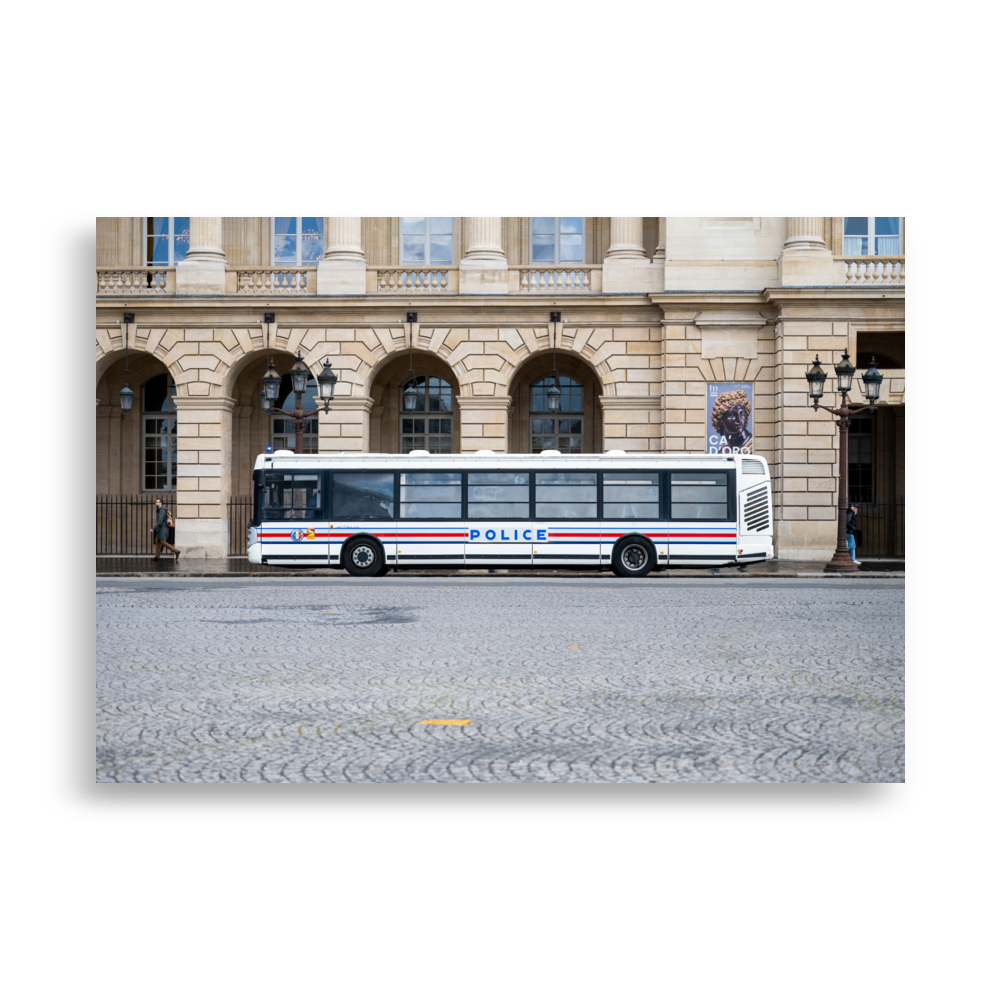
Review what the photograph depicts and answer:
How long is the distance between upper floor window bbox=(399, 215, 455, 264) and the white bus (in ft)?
36.0

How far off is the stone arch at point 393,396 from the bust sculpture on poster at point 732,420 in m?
8.06

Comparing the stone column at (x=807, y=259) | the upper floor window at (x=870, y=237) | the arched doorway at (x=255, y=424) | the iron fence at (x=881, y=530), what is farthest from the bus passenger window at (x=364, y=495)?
the upper floor window at (x=870, y=237)

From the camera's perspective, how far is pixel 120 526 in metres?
33.3

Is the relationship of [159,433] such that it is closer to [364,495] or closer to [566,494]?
[364,495]

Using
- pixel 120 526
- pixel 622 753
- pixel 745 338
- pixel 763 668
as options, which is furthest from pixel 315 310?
pixel 622 753

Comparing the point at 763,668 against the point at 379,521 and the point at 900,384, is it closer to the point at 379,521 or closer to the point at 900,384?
the point at 379,521

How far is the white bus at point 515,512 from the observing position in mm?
23703

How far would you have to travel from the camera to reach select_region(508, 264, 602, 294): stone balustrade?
31094 mm

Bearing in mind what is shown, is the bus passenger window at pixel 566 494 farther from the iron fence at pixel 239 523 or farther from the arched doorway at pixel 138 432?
the arched doorway at pixel 138 432

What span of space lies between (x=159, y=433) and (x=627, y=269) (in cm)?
1580

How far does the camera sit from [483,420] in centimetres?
3102

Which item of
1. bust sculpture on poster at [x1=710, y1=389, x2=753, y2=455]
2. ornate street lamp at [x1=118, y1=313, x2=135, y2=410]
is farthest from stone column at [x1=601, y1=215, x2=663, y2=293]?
ornate street lamp at [x1=118, y1=313, x2=135, y2=410]

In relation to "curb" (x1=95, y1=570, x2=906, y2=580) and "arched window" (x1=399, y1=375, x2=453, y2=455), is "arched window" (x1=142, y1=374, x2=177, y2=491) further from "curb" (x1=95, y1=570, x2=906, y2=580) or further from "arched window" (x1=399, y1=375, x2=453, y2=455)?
"curb" (x1=95, y1=570, x2=906, y2=580)

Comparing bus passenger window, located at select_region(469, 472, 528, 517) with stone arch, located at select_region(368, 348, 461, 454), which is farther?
stone arch, located at select_region(368, 348, 461, 454)
